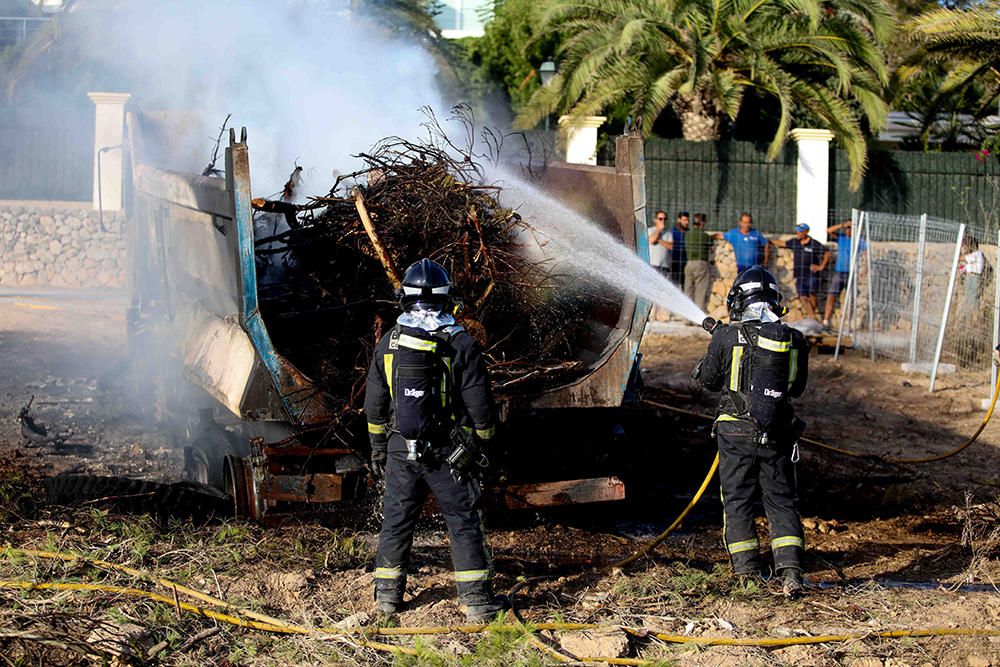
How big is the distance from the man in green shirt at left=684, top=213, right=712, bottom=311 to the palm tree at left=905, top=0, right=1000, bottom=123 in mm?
4408

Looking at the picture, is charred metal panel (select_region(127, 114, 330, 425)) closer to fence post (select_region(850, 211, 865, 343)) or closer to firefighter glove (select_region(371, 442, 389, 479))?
firefighter glove (select_region(371, 442, 389, 479))

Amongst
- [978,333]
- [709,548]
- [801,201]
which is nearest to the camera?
[709,548]

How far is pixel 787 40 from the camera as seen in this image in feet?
55.6

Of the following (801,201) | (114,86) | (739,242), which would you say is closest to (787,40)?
(801,201)

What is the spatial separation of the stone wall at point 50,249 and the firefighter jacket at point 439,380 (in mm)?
14193

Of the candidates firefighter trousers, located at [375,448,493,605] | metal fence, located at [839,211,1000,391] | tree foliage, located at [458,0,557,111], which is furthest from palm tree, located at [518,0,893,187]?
firefighter trousers, located at [375,448,493,605]

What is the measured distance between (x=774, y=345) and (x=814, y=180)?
43.5 feet

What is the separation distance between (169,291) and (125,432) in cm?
148

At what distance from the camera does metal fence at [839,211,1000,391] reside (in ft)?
39.4

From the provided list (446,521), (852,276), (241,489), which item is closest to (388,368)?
(446,521)

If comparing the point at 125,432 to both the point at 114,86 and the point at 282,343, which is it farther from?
the point at 114,86

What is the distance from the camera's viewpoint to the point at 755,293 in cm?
586

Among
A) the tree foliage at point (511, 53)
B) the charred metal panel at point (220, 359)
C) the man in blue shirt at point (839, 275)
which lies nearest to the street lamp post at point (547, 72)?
the tree foliage at point (511, 53)

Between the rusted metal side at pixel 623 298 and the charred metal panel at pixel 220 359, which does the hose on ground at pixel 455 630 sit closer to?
the charred metal panel at pixel 220 359
